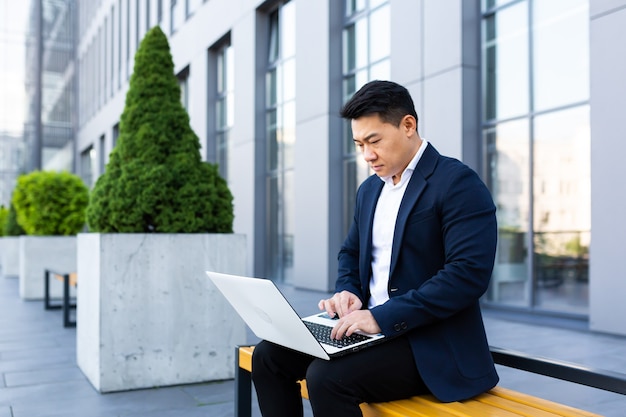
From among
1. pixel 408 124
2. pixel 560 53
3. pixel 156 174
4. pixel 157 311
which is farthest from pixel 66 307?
pixel 560 53

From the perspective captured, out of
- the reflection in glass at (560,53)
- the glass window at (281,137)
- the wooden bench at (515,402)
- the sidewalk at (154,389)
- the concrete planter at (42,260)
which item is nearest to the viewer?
the wooden bench at (515,402)

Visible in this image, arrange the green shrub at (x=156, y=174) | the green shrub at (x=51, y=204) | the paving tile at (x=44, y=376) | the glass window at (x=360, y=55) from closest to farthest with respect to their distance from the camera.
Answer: the green shrub at (x=156, y=174) → the paving tile at (x=44, y=376) → the glass window at (x=360, y=55) → the green shrub at (x=51, y=204)

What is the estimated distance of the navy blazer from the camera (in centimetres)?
214

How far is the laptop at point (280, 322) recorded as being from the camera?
2.10 m

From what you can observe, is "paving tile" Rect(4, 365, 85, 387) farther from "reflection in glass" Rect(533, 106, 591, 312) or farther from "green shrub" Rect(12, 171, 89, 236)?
"green shrub" Rect(12, 171, 89, 236)

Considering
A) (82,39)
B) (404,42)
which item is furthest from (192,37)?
(82,39)

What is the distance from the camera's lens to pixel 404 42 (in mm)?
9641

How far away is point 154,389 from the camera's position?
15.2 feet

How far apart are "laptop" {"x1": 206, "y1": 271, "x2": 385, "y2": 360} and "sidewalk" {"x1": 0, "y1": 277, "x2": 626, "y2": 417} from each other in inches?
68.1

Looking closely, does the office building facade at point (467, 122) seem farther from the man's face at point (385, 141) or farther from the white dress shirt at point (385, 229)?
the man's face at point (385, 141)

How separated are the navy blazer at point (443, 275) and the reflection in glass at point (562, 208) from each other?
6.30 m

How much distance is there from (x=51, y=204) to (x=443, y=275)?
1090 cm

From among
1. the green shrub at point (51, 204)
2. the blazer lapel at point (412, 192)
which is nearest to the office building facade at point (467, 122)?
the green shrub at point (51, 204)

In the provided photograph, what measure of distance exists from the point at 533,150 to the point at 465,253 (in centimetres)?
704
